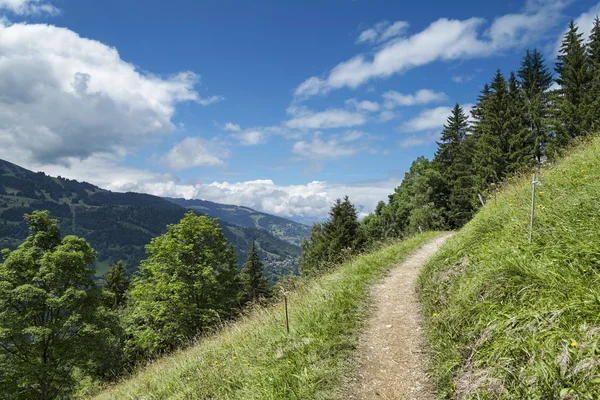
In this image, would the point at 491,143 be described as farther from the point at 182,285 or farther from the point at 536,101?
the point at 182,285

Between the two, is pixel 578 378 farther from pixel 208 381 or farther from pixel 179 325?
pixel 179 325

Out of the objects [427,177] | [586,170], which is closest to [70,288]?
[586,170]

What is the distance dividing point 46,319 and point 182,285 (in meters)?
7.94

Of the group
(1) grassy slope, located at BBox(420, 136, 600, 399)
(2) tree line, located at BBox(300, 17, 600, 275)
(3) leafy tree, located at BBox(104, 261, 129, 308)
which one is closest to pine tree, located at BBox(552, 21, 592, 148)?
(2) tree line, located at BBox(300, 17, 600, 275)

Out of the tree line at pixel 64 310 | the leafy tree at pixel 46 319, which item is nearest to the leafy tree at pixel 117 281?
the tree line at pixel 64 310

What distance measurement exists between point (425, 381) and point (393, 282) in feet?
17.0

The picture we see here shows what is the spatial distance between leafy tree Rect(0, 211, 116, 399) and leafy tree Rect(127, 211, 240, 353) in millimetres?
4239

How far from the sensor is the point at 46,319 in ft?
58.5

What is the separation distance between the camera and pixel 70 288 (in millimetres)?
17422

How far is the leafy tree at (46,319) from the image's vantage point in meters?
16.1

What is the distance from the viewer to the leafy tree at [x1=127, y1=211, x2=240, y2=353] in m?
22.6

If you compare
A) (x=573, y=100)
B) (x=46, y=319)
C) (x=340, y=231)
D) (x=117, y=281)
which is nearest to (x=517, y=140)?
(x=573, y=100)

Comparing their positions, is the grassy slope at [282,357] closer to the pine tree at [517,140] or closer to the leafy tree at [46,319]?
the leafy tree at [46,319]

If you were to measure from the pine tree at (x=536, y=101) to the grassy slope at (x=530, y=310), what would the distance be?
33.4 m
